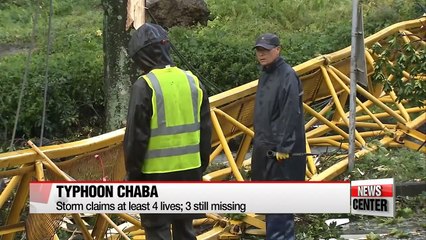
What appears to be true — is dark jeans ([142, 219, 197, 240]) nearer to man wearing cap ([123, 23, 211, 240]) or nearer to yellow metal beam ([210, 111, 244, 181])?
man wearing cap ([123, 23, 211, 240])

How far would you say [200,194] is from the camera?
17.1ft

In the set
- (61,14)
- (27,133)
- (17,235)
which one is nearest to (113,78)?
(27,133)

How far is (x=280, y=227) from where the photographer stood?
6.72 meters

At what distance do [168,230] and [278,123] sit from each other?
1.62m

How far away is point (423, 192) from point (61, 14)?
1688 centimetres

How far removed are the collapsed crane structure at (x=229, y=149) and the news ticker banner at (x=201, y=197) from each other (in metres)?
0.76

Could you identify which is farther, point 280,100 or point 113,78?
point 113,78

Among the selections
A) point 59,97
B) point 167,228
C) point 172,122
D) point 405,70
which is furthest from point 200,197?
point 59,97

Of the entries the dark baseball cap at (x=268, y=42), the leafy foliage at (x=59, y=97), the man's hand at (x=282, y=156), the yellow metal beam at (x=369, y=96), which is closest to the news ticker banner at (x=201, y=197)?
the man's hand at (x=282, y=156)

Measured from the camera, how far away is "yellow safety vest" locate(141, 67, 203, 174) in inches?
208

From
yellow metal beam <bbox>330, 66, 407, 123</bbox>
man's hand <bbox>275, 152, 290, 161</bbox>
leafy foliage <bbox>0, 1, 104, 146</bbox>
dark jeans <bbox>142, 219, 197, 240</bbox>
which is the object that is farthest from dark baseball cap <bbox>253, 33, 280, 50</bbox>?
leafy foliage <bbox>0, 1, 104, 146</bbox>

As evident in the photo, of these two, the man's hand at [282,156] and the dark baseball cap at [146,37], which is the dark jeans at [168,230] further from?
the man's hand at [282,156]

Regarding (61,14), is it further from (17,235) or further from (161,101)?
(161,101)

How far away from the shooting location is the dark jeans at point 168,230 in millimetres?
5348
